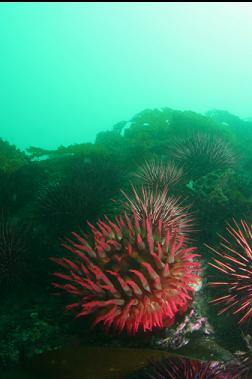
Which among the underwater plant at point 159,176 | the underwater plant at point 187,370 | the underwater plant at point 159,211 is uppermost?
the underwater plant at point 159,176

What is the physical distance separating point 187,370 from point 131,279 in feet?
3.47

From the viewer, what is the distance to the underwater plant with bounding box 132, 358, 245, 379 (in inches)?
109

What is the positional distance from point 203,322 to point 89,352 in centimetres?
182

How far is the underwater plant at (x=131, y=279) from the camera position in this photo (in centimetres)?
306

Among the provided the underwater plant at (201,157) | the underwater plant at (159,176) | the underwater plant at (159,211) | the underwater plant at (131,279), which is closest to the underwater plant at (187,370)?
the underwater plant at (131,279)

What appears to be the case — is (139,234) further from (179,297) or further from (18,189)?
(18,189)

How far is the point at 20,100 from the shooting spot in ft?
619

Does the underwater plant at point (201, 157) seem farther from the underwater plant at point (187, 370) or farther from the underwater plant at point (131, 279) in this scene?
the underwater plant at point (187, 370)

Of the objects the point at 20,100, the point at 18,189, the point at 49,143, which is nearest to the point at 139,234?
the point at 18,189

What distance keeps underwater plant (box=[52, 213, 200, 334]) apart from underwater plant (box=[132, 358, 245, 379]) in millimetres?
424

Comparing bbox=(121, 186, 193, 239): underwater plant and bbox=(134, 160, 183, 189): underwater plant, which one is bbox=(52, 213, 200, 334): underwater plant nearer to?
bbox=(121, 186, 193, 239): underwater plant

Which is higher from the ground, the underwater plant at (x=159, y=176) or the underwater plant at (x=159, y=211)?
the underwater plant at (x=159, y=176)

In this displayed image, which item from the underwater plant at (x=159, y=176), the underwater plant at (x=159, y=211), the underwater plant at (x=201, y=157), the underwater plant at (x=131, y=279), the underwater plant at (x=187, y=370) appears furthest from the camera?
Answer: the underwater plant at (x=201, y=157)

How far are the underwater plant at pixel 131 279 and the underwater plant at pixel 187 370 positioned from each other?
16.7 inches
